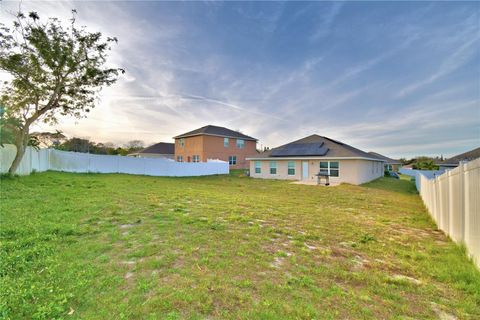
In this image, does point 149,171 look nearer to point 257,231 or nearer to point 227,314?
point 257,231

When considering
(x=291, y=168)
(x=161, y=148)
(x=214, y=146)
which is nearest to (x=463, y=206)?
(x=291, y=168)

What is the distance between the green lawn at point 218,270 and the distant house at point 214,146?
2408 cm

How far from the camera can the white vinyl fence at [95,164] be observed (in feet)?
39.9

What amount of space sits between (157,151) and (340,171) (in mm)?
33415

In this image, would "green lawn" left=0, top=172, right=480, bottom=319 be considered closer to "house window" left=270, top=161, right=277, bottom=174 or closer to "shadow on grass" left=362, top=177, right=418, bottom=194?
"shadow on grass" left=362, top=177, right=418, bottom=194

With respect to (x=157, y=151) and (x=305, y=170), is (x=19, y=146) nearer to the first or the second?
(x=305, y=170)

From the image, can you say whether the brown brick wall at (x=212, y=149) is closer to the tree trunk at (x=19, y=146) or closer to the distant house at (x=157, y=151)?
the distant house at (x=157, y=151)

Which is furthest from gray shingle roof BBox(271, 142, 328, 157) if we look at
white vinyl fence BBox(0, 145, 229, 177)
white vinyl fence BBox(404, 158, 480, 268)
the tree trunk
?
the tree trunk

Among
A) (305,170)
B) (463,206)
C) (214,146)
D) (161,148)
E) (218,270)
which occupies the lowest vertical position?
(218,270)

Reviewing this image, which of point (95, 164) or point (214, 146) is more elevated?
point (214, 146)

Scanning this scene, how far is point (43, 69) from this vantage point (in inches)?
450

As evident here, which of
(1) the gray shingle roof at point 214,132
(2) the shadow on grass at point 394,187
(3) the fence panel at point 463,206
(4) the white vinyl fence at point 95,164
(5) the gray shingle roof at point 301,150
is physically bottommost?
(2) the shadow on grass at point 394,187

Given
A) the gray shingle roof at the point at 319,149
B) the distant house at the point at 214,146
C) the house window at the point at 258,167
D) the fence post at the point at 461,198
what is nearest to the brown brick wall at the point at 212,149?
the distant house at the point at 214,146

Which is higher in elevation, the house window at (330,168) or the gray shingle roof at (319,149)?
the gray shingle roof at (319,149)
